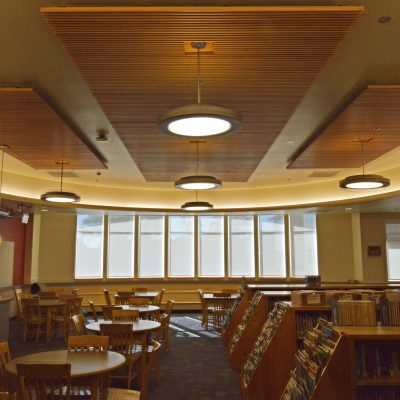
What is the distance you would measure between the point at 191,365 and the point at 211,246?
7723mm

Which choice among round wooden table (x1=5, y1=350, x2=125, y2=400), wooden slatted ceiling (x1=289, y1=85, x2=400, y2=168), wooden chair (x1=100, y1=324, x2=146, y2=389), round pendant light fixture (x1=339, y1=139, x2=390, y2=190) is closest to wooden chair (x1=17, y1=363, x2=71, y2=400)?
round wooden table (x1=5, y1=350, x2=125, y2=400)

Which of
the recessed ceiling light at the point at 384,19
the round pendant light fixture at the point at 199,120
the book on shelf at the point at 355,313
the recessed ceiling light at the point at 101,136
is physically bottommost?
the book on shelf at the point at 355,313

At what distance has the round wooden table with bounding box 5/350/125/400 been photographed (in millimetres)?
3709

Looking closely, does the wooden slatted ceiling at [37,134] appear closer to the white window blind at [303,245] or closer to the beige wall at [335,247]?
the white window blind at [303,245]

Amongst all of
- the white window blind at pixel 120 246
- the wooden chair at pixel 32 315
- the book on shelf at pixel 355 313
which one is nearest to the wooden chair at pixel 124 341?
the book on shelf at pixel 355 313

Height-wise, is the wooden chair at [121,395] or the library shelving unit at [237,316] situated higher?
the library shelving unit at [237,316]

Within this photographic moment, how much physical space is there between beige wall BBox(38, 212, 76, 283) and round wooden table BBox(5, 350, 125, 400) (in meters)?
9.84

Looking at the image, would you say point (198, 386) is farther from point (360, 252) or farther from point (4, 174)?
point (360, 252)

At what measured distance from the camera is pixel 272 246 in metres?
14.7

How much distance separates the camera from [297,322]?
494cm

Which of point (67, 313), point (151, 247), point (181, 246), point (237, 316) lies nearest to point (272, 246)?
point (181, 246)

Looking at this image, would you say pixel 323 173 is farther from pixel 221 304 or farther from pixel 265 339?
pixel 265 339

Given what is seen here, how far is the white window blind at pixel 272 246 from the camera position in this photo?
14562mm

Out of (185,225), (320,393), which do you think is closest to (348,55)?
(320,393)
